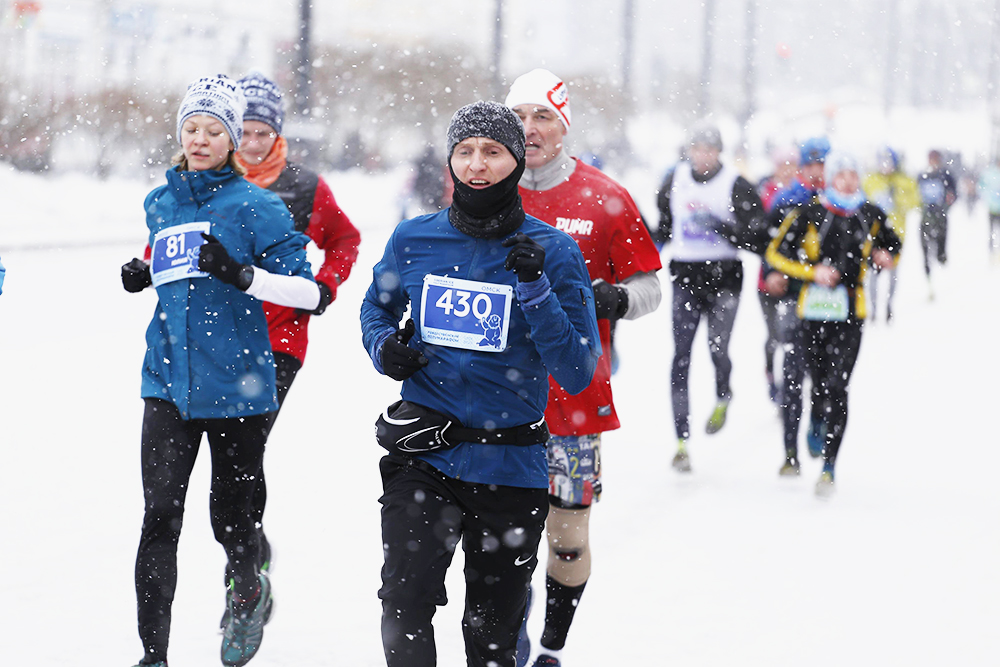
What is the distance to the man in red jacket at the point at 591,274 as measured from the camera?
3.96 m

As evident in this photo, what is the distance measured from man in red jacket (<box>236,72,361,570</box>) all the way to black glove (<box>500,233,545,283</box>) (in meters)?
1.68

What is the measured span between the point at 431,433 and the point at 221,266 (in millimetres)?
909

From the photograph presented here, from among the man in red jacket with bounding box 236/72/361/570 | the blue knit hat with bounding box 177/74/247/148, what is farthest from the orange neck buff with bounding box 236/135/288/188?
the blue knit hat with bounding box 177/74/247/148

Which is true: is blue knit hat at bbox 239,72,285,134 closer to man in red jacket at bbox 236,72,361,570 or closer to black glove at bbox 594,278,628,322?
man in red jacket at bbox 236,72,361,570

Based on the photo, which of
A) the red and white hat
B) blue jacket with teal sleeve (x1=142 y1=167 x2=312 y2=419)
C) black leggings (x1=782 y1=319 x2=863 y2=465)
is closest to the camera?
blue jacket with teal sleeve (x1=142 y1=167 x2=312 y2=419)

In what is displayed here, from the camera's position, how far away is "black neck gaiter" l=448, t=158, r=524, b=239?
10.1 feet

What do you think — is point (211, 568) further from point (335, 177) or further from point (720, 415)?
point (335, 177)

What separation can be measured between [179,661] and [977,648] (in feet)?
9.58

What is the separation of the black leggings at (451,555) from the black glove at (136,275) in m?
1.12

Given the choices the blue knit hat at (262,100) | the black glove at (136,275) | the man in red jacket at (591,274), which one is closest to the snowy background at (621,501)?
the man in red jacket at (591,274)

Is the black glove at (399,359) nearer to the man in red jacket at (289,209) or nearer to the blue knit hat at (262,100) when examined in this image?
the man in red jacket at (289,209)

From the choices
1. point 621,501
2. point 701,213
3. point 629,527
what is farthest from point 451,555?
point 701,213

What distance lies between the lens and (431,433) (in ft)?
10.1

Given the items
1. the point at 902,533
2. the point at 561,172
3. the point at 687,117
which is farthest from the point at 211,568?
the point at 687,117
